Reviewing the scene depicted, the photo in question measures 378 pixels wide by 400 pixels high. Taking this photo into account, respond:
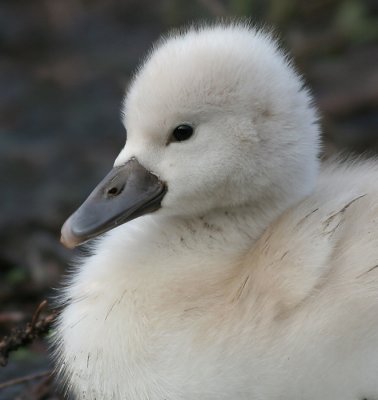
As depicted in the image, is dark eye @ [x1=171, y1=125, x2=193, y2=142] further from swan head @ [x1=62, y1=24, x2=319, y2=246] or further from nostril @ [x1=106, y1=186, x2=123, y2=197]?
nostril @ [x1=106, y1=186, x2=123, y2=197]

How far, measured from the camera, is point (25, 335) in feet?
14.4

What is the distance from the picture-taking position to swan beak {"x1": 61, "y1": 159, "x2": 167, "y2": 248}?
3918mm

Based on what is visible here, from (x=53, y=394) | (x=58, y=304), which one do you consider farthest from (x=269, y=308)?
(x=53, y=394)

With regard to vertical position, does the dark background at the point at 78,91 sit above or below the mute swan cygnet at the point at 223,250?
below

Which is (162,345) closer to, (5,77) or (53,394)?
(53,394)

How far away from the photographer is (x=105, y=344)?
12.8 feet

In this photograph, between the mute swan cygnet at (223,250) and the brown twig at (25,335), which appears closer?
the mute swan cygnet at (223,250)

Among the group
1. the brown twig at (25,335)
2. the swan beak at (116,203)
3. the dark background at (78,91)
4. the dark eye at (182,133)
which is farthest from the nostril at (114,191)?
the dark background at (78,91)

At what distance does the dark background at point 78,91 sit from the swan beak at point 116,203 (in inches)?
47.4

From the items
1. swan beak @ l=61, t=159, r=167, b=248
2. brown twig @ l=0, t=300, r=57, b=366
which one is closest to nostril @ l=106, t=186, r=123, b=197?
swan beak @ l=61, t=159, r=167, b=248

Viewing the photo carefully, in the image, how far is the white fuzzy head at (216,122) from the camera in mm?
3936

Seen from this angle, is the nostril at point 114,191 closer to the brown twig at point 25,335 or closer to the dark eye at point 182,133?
the dark eye at point 182,133

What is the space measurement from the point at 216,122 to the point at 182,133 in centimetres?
12

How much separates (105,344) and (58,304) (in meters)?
0.43
